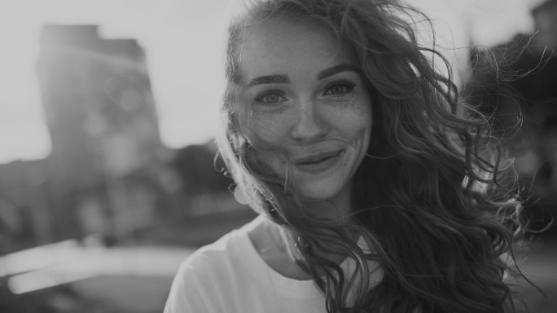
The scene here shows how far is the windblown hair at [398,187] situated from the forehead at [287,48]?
0.10 feet

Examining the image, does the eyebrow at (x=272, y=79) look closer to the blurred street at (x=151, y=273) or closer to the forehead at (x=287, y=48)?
the forehead at (x=287, y=48)

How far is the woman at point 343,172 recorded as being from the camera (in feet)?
5.19

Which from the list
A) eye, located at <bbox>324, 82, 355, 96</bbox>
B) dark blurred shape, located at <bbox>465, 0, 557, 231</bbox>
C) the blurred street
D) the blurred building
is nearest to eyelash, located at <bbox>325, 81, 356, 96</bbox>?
eye, located at <bbox>324, 82, 355, 96</bbox>

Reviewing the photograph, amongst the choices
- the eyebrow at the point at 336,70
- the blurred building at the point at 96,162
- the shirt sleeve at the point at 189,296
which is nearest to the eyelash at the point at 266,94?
the eyebrow at the point at 336,70

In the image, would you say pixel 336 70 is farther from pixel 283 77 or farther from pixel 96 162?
pixel 96 162

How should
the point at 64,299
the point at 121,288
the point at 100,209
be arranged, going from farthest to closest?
1. the point at 100,209
2. the point at 121,288
3. the point at 64,299

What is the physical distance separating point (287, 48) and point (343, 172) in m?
0.47

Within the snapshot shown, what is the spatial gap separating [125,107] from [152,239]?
31.4 feet

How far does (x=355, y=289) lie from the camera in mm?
1646

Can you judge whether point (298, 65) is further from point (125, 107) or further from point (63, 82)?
point (63, 82)

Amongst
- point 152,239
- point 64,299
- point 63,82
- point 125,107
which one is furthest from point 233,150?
point 63,82

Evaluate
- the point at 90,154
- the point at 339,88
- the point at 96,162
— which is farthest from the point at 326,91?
the point at 96,162

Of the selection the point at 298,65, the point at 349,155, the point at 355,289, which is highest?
the point at 298,65

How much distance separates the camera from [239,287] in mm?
1683
